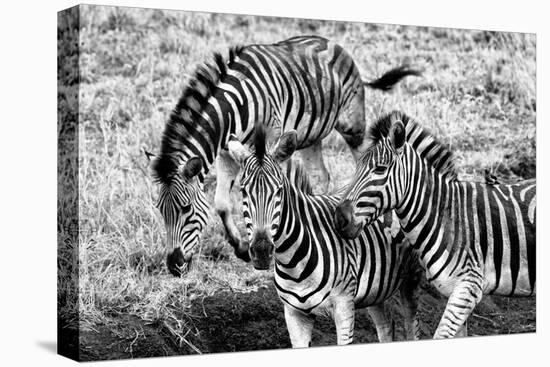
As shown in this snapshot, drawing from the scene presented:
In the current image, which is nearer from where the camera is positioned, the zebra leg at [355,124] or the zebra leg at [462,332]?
the zebra leg at [355,124]

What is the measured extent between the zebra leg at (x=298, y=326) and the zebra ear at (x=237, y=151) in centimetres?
137

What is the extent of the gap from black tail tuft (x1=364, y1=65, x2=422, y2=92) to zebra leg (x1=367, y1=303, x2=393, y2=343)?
6.90ft

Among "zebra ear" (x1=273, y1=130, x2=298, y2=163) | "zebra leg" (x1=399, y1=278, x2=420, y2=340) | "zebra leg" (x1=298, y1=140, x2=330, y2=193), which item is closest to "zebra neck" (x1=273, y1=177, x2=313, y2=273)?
"zebra ear" (x1=273, y1=130, x2=298, y2=163)

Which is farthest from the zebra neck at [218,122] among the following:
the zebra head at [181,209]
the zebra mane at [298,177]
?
the zebra mane at [298,177]

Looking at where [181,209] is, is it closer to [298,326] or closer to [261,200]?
[261,200]

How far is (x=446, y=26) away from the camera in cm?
1044

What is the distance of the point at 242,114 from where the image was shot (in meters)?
9.42

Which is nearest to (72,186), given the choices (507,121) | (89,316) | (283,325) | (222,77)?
(89,316)

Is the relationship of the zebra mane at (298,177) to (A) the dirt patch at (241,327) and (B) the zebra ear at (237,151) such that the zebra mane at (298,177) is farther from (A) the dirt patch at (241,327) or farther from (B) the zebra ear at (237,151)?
(A) the dirt patch at (241,327)

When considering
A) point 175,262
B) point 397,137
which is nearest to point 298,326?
point 175,262

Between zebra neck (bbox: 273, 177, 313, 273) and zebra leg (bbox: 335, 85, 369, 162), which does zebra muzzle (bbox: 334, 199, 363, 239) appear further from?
zebra leg (bbox: 335, 85, 369, 162)

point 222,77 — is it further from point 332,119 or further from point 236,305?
point 236,305

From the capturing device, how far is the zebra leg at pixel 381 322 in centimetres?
987

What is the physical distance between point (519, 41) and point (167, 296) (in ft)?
15.2
